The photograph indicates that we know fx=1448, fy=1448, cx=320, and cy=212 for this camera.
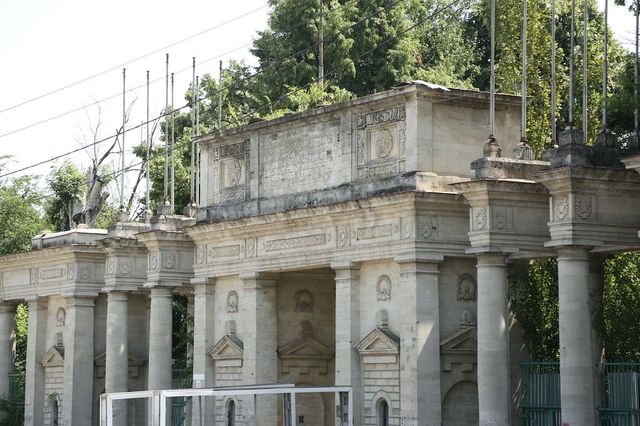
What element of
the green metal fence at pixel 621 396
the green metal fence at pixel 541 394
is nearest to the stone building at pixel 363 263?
the green metal fence at pixel 541 394

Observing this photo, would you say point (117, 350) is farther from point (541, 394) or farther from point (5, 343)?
point (541, 394)

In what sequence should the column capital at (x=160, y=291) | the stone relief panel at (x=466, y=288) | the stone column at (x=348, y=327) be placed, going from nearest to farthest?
the stone relief panel at (x=466, y=288) < the stone column at (x=348, y=327) < the column capital at (x=160, y=291)

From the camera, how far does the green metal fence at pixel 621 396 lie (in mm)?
34406

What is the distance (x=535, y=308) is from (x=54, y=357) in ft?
71.4

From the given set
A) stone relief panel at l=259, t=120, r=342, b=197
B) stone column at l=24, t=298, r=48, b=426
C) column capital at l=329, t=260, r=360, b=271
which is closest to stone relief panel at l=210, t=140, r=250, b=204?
stone relief panel at l=259, t=120, r=342, b=197

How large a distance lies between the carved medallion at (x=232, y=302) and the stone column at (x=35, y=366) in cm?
1224

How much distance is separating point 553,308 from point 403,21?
29.6 meters

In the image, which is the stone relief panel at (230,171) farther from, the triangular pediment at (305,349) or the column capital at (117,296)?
the column capital at (117,296)

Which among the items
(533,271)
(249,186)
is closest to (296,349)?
(249,186)

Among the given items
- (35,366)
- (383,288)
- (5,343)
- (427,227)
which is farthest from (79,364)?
(427,227)

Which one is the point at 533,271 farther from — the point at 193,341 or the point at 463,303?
the point at 193,341

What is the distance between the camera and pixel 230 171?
151ft

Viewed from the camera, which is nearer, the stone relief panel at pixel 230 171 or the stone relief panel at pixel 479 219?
the stone relief panel at pixel 479 219

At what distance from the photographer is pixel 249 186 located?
4484cm
